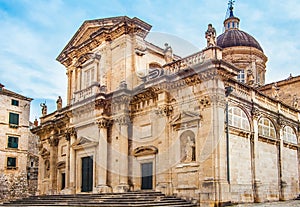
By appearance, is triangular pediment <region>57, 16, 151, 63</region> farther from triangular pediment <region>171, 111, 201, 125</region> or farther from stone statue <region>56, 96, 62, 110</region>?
triangular pediment <region>171, 111, 201, 125</region>

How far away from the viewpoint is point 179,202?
1742 centimetres

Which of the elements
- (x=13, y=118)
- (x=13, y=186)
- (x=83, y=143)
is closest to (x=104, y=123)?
(x=83, y=143)

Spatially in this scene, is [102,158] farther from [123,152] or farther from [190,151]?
[190,151]

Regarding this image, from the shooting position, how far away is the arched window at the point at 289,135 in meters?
23.3

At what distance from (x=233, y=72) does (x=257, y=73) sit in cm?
1628

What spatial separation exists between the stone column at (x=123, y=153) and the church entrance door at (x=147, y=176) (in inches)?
38.8

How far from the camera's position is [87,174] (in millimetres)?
24359

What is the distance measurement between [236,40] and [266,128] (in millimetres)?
14332

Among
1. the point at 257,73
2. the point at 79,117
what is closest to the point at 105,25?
the point at 79,117

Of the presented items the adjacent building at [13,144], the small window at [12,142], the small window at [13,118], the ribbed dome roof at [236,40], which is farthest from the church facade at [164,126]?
the small window at [13,118]

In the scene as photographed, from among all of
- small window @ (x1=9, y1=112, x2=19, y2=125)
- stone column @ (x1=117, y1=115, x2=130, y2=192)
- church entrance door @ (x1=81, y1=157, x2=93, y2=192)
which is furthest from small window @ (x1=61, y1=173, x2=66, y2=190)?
small window @ (x1=9, y1=112, x2=19, y2=125)

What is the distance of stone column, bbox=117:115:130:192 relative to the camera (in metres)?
20.8

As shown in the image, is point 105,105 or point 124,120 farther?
point 105,105

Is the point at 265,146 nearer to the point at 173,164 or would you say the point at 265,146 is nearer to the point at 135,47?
the point at 173,164
